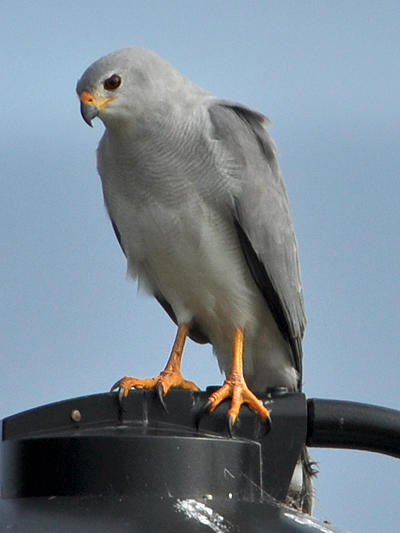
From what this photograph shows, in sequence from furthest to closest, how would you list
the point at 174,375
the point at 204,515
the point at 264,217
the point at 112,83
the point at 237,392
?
the point at 264,217 < the point at 112,83 < the point at 174,375 < the point at 237,392 < the point at 204,515

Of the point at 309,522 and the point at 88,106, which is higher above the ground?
the point at 88,106

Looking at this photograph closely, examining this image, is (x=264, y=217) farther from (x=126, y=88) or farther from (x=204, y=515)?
(x=204, y=515)

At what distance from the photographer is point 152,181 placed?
495 centimetres

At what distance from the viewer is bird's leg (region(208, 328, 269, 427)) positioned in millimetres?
2584

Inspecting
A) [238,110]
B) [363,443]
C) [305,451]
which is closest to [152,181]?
[238,110]

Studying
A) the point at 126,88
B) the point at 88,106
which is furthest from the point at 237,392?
the point at 126,88

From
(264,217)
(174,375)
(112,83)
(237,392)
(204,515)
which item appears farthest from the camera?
(264,217)

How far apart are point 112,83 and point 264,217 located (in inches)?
43.0

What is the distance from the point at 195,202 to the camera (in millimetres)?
4879

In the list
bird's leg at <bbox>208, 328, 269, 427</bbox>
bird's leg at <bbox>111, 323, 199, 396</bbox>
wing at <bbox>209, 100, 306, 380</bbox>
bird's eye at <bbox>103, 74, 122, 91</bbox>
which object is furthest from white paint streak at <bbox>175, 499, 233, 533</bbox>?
A: bird's eye at <bbox>103, 74, 122, 91</bbox>

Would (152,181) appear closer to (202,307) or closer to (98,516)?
(202,307)

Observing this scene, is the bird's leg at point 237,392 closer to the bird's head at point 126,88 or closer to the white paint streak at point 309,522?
the white paint streak at point 309,522

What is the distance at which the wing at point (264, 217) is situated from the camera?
502 cm

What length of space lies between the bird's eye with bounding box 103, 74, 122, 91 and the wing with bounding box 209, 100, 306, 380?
0.53m
